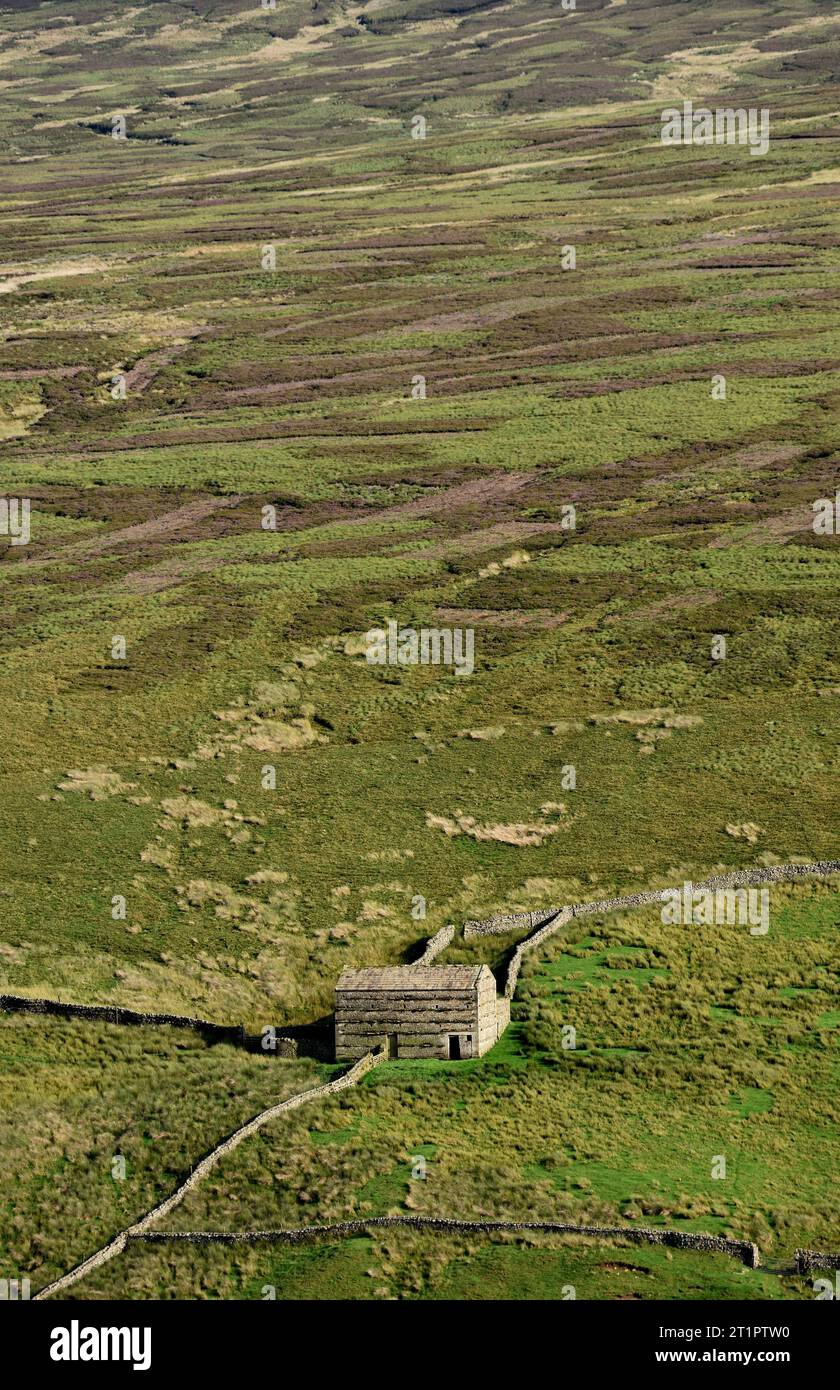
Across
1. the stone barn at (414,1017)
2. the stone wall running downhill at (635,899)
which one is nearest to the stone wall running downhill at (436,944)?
the stone wall running downhill at (635,899)

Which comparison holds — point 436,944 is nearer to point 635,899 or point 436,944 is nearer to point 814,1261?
point 635,899

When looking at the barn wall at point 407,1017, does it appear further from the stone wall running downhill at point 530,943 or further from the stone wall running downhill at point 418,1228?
the stone wall running downhill at point 418,1228

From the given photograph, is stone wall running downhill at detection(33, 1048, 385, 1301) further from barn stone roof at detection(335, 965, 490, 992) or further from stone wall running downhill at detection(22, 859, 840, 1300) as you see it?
barn stone roof at detection(335, 965, 490, 992)

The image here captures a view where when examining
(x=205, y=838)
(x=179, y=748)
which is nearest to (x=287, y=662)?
(x=179, y=748)

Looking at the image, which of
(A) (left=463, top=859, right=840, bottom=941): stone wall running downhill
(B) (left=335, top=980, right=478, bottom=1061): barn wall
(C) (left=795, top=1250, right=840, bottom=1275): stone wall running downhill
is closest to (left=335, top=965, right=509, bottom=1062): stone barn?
(B) (left=335, top=980, right=478, bottom=1061): barn wall

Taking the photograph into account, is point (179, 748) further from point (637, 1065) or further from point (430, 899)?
point (637, 1065)

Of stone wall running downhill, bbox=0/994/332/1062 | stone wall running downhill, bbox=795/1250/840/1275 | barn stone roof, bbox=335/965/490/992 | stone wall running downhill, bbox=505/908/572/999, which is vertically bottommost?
stone wall running downhill, bbox=0/994/332/1062

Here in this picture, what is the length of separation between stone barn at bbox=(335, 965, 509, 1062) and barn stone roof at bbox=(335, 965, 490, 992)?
24mm

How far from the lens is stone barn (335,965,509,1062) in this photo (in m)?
37.6

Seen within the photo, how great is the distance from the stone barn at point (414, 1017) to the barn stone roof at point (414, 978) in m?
0.02

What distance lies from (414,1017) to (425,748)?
21.9m

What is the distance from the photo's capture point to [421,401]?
108m

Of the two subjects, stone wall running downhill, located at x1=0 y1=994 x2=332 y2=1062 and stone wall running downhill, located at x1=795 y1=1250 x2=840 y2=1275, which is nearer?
stone wall running downhill, located at x1=795 y1=1250 x2=840 y2=1275

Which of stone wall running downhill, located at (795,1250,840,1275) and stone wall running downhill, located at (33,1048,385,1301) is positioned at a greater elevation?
stone wall running downhill, located at (795,1250,840,1275)
